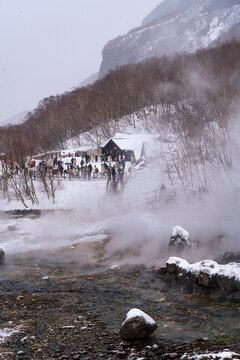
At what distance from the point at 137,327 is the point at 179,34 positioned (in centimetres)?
12536

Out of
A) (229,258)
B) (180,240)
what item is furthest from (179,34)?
(229,258)

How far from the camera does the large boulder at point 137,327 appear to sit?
23.1ft

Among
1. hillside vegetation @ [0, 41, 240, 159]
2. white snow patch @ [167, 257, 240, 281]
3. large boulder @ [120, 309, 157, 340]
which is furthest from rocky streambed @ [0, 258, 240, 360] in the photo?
hillside vegetation @ [0, 41, 240, 159]

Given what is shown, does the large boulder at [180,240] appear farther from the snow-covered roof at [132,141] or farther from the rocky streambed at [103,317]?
the snow-covered roof at [132,141]

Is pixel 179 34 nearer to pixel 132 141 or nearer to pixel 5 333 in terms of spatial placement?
pixel 132 141

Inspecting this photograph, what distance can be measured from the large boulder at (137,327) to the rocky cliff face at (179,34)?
103 m

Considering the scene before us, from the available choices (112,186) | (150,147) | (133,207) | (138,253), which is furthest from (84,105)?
(138,253)

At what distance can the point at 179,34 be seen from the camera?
395ft

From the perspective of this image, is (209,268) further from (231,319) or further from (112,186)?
(112,186)

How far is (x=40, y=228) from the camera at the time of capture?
21.9 metres

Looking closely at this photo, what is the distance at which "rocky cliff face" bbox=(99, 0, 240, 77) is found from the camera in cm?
11069

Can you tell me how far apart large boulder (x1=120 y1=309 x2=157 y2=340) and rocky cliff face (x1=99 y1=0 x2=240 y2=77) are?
10308 cm

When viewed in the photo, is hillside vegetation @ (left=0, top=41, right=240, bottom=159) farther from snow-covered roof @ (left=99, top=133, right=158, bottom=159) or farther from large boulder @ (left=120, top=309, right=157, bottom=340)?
large boulder @ (left=120, top=309, right=157, bottom=340)

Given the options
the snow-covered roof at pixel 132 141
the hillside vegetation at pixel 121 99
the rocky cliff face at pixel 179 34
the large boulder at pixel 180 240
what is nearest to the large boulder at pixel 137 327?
the large boulder at pixel 180 240
